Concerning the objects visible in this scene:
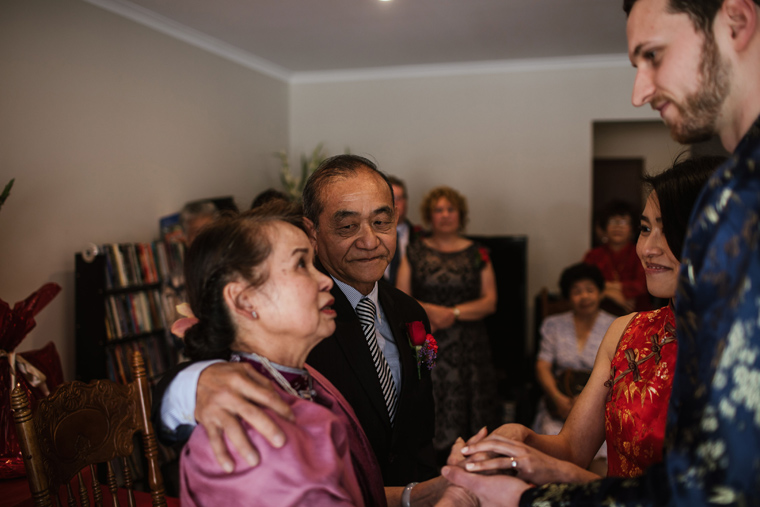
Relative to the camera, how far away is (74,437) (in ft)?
5.07

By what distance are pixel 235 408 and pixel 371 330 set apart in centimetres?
72

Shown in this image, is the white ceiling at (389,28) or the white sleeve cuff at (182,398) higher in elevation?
the white ceiling at (389,28)

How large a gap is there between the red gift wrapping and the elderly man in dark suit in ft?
4.42

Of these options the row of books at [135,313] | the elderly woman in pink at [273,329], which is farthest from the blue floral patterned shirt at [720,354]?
the row of books at [135,313]

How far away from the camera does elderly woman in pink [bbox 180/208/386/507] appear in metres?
1.06

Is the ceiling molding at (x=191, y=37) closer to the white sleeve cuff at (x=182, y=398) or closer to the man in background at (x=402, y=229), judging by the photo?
the man in background at (x=402, y=229)

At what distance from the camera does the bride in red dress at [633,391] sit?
1.36 meters

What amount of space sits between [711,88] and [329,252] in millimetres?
1140

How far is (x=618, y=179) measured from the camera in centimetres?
751

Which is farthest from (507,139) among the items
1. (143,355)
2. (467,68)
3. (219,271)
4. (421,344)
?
(219,271)

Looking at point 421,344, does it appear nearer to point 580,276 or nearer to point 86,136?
point 580,276

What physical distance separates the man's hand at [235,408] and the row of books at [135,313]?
8.65ft

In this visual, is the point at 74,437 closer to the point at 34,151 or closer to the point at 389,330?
the point at 389,330

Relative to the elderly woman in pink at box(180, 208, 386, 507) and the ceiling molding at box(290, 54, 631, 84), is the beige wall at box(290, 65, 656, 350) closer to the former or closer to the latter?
the ceiling molding at box(290, 54, 631, 84)
